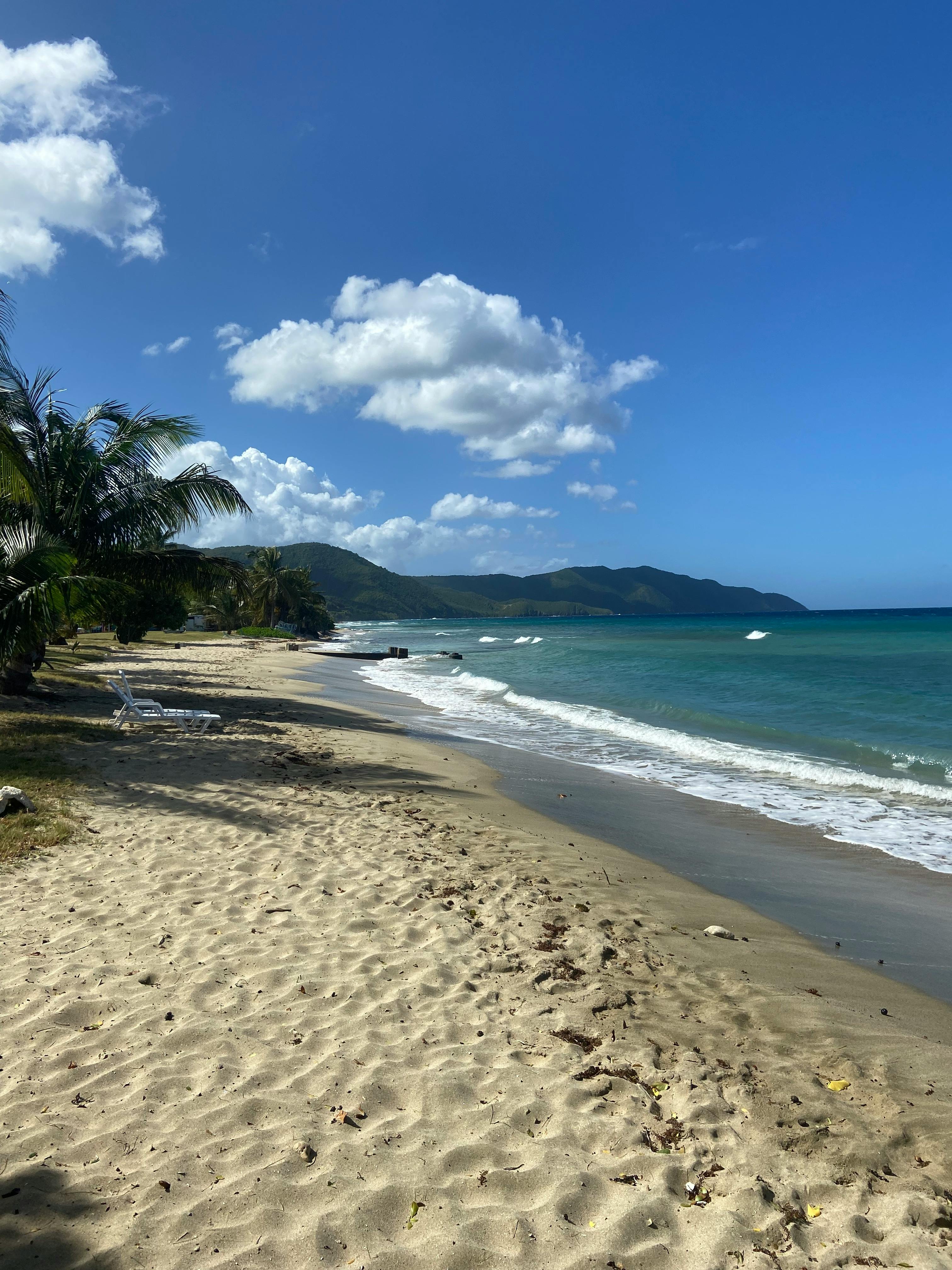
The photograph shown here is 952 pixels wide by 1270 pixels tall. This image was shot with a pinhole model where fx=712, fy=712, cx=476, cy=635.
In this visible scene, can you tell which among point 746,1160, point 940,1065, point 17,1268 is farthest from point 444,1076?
point 940,1065

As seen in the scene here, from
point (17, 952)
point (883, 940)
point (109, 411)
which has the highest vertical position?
point (109, 411)

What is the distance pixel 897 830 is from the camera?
29.8 feet

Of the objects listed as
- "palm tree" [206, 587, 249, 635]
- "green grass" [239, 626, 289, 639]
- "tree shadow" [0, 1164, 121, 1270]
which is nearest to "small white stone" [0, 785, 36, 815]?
"tree shadow" [0, 1164, 121, 1270]

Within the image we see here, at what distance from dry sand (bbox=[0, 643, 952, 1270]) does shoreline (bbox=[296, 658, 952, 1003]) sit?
49cm

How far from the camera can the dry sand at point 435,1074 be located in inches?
104

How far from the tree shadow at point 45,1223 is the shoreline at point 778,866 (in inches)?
200

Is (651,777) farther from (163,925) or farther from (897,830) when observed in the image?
(163,925)

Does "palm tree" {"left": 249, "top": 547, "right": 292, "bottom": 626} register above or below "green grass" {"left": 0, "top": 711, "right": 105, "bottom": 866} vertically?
above

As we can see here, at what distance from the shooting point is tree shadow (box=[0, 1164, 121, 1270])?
240 centimetres

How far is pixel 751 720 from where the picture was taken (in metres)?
18.6

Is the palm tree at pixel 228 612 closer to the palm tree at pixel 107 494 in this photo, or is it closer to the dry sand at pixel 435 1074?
the palm tree at pixel 107 494

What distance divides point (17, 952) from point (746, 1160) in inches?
167

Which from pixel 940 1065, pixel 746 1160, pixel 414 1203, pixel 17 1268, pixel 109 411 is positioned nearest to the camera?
pixel 17 1268

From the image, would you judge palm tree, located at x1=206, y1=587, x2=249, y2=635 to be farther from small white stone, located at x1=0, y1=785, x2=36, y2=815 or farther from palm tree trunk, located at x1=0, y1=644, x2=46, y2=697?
small white stone, located at x1=0, y1=785, x2=36, y2=815
